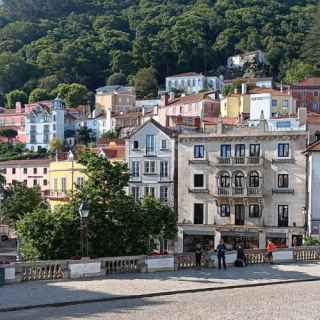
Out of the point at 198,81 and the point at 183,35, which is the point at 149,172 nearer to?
the point at 198,81

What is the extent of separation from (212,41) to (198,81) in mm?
38917

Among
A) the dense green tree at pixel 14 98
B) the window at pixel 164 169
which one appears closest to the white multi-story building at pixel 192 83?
the dense green tree at pixel 14 98

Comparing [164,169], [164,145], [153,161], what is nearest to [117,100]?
[153,161]

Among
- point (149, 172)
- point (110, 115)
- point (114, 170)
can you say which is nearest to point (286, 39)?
point (110, 115)

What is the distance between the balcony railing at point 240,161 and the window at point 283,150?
134 cm

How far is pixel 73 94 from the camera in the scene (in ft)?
526

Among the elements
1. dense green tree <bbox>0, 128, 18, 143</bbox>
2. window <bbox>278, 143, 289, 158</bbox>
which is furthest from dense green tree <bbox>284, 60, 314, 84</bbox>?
window <bbox>278, 143, 289, 158</bbox>

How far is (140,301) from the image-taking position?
2181 centimetres

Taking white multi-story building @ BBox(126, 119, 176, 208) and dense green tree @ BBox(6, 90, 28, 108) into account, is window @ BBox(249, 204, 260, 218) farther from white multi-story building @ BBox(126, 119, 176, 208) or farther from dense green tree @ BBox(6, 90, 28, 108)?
dense green tree @ BBox(6, 90, 28, 108)

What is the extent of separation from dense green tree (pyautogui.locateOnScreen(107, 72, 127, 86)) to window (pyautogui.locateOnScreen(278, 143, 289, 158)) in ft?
415

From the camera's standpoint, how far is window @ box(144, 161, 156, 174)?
5600 centimetres

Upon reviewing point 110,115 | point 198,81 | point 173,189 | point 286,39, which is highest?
point 286,39

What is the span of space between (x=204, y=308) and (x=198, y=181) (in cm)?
3399

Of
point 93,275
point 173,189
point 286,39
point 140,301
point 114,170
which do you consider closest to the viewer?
point 140,301
